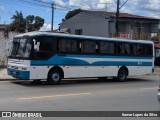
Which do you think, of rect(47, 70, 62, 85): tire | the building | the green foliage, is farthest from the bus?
the green foliage

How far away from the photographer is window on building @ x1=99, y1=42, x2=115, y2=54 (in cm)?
2383

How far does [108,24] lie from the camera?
54.3 m

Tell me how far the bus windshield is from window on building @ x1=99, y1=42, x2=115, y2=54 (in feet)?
17.2

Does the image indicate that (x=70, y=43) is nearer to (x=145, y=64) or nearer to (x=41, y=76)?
(x=41, y=76)

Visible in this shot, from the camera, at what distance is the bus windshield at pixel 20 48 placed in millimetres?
20136

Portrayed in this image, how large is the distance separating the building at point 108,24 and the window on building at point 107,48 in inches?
1094

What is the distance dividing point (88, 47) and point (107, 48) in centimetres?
179

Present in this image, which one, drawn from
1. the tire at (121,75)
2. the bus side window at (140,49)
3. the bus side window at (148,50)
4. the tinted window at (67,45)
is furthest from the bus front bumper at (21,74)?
the bus side window at (148,50)

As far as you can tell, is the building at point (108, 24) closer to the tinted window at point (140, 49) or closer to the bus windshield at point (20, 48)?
the tinted window at point (140, 49)

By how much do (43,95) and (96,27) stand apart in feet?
138

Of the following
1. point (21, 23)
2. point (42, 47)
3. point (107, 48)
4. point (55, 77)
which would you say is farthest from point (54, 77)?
point (21, 23)

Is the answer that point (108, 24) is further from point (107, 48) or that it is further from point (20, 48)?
point (20, 48)

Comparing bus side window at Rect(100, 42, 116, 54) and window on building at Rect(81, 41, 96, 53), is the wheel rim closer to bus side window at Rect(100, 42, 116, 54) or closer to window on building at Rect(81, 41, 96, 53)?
window on building at Rect(81, 41, 96, 53)

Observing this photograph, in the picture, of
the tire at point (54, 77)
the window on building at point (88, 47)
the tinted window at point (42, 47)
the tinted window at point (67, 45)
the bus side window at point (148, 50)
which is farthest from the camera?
the bus side window at point (148, 50)
